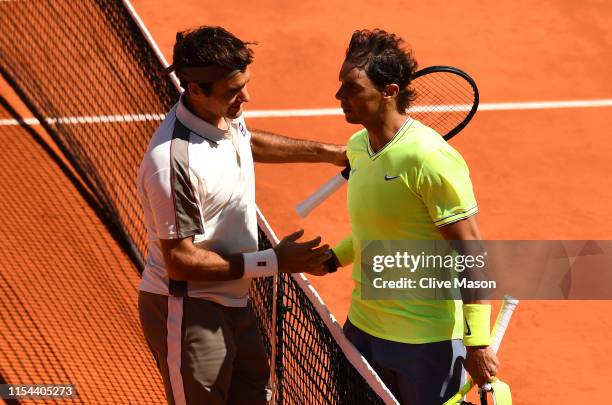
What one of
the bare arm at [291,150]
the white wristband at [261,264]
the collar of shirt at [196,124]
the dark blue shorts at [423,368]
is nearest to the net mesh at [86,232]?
the dark blue shorts at [423,368]

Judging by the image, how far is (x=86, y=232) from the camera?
24.3 feet

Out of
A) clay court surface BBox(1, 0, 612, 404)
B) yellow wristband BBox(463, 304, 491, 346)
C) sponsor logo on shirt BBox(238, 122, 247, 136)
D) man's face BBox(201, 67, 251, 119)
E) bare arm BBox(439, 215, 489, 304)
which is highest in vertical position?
man's face BBox(201, 67, 251, 119)

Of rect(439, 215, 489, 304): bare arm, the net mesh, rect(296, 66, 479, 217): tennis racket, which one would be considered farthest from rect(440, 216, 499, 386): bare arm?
rect(296, 66, 479, 217): tennis racket

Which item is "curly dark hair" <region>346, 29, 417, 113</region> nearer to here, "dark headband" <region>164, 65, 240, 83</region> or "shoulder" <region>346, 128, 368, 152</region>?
"shoulder" <region>346, 128, 368, 152</region>

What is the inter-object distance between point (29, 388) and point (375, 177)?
2654mm

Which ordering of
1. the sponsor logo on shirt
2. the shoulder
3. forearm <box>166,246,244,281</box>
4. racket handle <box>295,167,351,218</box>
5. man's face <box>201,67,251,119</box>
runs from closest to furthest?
1. forearm <box>166,246,244,281</box>
2. man's face <box>201,67,251,119</box>
3. the shoulder
4. the sponsor logo on shirt
5. racket handle <box>295,167,351,218</box>

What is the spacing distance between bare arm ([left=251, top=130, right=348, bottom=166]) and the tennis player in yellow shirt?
2.10 feet

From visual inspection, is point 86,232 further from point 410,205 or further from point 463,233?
point 463,233

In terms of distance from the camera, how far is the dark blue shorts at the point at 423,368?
419 cm

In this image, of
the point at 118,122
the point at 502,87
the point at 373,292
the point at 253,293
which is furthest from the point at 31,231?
the point at 502,87

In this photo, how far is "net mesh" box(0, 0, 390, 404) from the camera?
196 inches

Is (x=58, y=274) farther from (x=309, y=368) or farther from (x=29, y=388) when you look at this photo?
(x=309, y=368)

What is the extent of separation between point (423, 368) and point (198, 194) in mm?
1159

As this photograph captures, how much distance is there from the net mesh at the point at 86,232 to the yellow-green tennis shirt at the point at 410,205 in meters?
0.27
